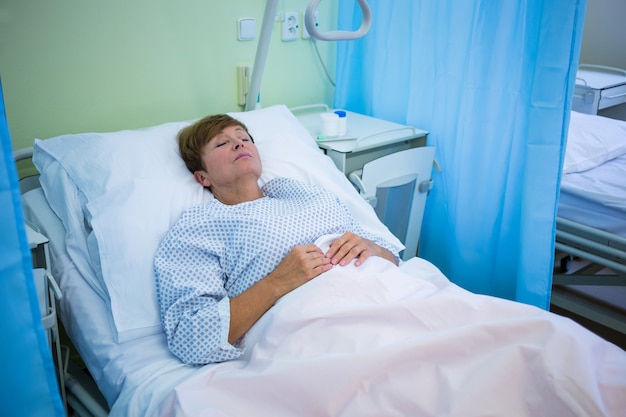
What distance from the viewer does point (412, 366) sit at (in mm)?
1164

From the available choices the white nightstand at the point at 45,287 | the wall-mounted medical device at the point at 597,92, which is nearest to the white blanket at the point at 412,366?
the white nightstand at the point at 45,287

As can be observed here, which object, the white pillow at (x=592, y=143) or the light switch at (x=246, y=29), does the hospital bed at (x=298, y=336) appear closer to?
the light switch at (x=246, y=29)

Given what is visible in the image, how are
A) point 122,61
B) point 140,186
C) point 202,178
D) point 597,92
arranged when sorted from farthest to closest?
1. point 597,92
2. point 122,61
3. point 202,178
4. point 140,186

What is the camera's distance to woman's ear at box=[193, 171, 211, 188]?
5.58 feet

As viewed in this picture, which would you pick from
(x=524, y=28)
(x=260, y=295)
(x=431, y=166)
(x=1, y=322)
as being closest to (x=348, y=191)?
(x=431, y=166)

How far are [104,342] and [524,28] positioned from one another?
1554mm

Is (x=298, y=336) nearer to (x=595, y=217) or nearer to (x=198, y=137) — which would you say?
(x=198, y=137)

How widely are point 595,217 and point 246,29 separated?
149 cm

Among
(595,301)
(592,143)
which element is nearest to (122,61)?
(592,143)

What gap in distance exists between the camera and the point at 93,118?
1924mm

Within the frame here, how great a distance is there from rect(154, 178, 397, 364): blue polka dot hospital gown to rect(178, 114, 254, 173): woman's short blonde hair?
7.1 inches

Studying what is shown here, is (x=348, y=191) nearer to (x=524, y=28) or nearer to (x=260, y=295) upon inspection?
(x=260, y=295)

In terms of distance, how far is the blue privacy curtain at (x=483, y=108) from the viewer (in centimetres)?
175

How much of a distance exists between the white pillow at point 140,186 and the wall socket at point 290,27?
49 cm
